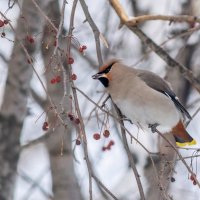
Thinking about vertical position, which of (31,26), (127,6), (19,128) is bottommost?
(19,128)

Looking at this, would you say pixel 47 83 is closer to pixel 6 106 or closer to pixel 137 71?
pixel 6 106

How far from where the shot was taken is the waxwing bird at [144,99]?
3.85m

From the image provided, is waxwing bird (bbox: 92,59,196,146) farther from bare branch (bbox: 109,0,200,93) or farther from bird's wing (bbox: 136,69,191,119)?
bare branch (bbox: 109,0,200,93)

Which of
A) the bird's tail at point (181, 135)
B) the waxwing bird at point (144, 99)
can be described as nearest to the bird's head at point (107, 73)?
the waxwing bird at point (144, 99)

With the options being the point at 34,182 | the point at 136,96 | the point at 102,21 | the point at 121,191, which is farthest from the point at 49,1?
the point at 121,191

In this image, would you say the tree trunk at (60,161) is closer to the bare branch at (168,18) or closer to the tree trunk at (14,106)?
the tree trunk at (14,106)

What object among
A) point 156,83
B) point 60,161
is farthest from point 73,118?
point 60,161

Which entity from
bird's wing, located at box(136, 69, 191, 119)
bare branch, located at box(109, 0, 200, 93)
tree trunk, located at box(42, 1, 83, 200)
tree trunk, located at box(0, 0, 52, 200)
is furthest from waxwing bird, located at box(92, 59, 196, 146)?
tree trunk, located at box(42, 1, 83, 200)

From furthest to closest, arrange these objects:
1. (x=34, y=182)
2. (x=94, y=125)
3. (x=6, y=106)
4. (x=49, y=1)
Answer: (x=94, y=125), (x=34, y=182), (x=49, y=1), (x=6, y=106)

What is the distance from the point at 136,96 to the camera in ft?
12.8

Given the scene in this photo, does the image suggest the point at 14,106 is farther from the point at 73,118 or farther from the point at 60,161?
the point at 73,118

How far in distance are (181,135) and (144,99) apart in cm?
43

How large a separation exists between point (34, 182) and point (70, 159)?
59.1 inches

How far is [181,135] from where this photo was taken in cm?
421
